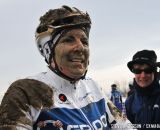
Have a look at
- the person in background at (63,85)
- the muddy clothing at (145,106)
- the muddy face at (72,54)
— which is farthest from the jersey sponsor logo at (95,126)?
the muddy clothing at (145,106)

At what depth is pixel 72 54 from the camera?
9.73 feet

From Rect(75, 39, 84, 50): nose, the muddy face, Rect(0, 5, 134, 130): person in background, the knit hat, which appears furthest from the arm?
the knit hat

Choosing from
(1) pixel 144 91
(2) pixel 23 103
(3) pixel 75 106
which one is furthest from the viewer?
(1) pixel 144 91

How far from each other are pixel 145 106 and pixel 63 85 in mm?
2717

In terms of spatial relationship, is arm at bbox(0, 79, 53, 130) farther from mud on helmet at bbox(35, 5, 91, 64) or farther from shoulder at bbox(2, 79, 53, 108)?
mud on helmet at bbox(35, 5, 91, 64)

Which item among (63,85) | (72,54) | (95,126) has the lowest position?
(95,126)

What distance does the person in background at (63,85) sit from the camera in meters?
2.79

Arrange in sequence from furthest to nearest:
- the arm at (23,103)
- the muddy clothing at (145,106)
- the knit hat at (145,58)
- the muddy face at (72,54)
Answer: the knit hat at (145,58), the muddy clothing at (145,106), the muddy face at (72,54), the arm at (23,103)

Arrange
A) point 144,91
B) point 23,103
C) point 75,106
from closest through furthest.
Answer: point 23,103, point 75,106, point 144,91

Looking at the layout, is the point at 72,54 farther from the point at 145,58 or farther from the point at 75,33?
the point at 145,58

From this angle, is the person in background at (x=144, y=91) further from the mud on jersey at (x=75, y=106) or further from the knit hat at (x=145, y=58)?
the mud on jersey at (x=75, y=106)

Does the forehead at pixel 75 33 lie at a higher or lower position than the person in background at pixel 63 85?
higher

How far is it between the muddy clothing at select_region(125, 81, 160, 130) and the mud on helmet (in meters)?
2.63

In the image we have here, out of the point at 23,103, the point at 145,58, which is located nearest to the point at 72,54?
the point at 23,103
